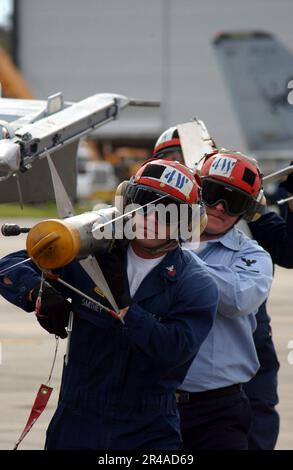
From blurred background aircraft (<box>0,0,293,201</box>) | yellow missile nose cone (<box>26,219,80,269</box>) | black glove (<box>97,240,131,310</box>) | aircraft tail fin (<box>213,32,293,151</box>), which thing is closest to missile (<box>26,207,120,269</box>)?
yellow missile nose cone (<box>26,219,80,269</box>)

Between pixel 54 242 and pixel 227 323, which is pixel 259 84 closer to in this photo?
pixel 227 323

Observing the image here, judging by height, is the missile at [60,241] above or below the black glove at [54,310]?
above

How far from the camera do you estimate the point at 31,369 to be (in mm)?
11062

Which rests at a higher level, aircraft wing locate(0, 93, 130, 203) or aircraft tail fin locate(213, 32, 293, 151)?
aircraft wing locate(0, 93, 130, 203)

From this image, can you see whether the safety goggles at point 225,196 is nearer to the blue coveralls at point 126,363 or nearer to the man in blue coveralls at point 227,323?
the man in blue coveralls at point 227,323

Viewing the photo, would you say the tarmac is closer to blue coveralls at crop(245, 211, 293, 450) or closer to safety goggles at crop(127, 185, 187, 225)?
blue coveralls at crop(245, 211, 293, 450)

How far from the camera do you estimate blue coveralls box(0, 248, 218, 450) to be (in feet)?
14.1

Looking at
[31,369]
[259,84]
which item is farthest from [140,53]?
[31,369]

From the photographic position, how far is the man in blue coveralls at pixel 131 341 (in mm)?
4281

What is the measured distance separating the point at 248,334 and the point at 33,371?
5904mm

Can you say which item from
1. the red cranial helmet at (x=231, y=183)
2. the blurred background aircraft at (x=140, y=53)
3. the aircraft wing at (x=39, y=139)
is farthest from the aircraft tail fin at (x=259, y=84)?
the red cranial helmet at (x=231, y=183)

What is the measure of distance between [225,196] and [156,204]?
104 cm

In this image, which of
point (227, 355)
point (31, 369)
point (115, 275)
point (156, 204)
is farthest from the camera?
point (31, 369)
